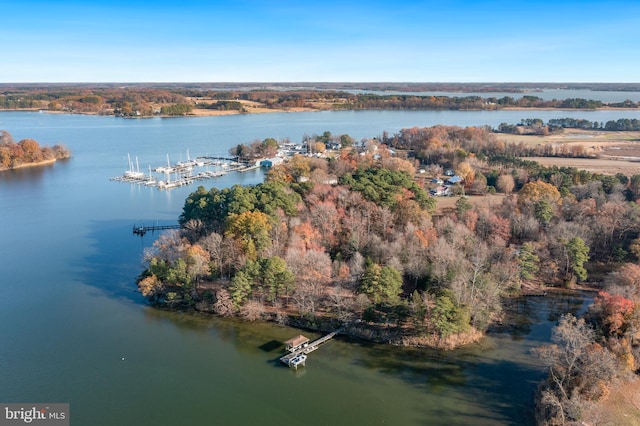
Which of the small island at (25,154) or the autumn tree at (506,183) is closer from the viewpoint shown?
the autumn tree at (506,183)

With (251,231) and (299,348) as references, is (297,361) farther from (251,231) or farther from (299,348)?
(251,231)

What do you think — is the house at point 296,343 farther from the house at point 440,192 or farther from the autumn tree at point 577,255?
the house at point 440,192

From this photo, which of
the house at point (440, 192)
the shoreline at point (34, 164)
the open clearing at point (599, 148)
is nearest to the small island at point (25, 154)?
the shoreline at point (34, 164)

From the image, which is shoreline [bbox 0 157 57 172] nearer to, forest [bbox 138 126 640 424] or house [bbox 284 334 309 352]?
forest [bbox 138 126 640 424]

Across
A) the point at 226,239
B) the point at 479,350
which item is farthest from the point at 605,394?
the point at 226,239

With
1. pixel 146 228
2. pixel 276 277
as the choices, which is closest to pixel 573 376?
pixel 276 277

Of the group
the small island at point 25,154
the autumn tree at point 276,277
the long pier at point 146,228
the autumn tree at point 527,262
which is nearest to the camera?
the autumn tree at point 276,277
